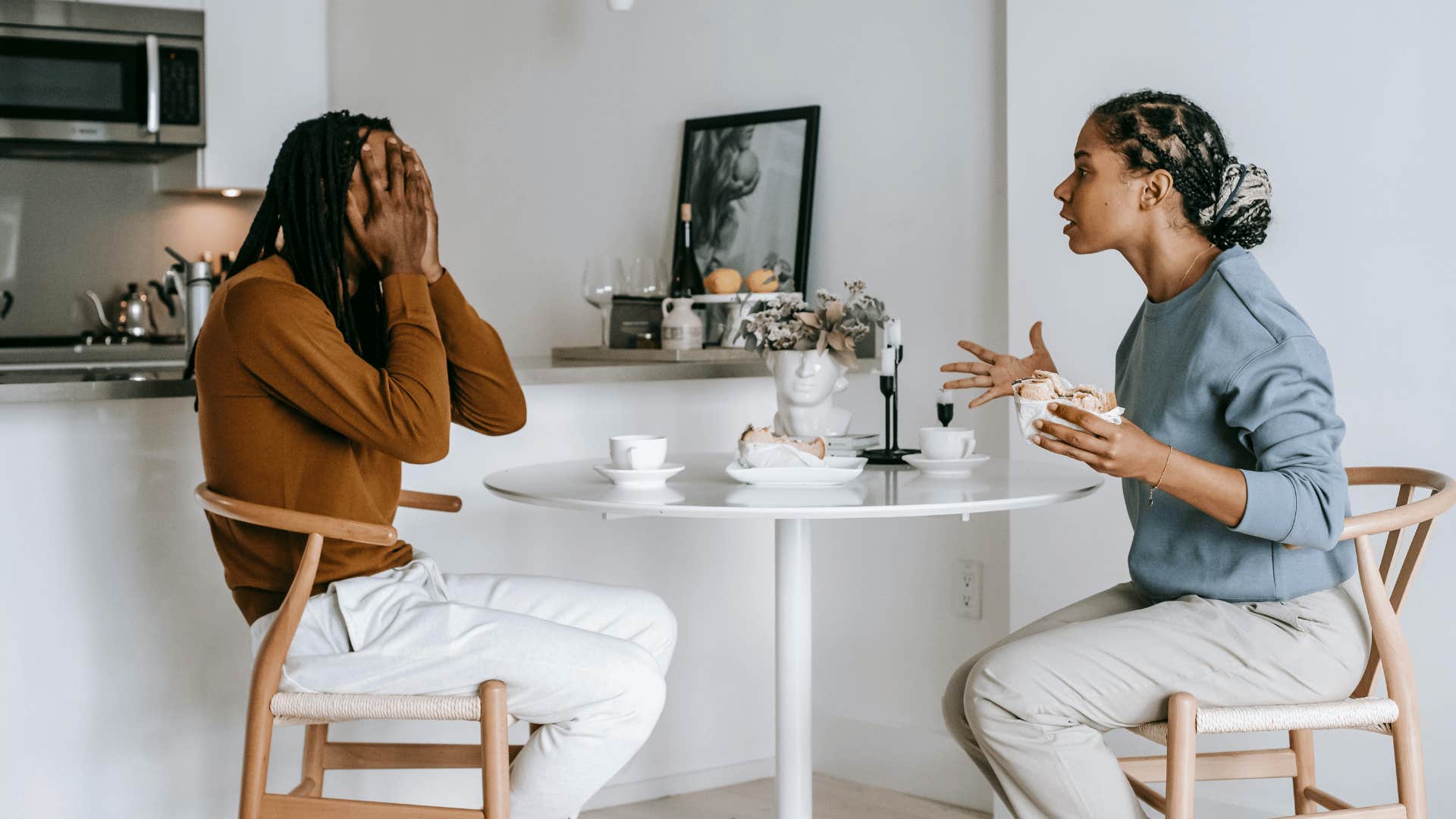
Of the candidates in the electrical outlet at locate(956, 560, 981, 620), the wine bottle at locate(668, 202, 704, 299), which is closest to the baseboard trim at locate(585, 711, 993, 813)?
the electrical outlet at locate(956, 560, 981, 620)

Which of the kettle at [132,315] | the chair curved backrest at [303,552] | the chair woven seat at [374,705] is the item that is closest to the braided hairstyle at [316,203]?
the chair curved backrest at [303,552]

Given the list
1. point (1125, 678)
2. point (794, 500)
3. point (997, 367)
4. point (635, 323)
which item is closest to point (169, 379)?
point (794, 500)

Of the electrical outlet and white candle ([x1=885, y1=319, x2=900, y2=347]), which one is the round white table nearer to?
white candle ([x1=885, y1=319, x2=900, y2=347])

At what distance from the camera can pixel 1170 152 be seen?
1.87m

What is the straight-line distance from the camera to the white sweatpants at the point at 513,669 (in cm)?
181

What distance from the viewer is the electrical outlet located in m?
3.08

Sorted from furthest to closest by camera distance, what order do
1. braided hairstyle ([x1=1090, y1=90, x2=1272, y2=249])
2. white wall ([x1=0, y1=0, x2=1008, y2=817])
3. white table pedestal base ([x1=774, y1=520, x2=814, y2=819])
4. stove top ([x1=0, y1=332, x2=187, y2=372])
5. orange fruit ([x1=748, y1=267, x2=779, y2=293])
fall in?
stove top ([x1=0, y1=332, x2=187, y2=372]) → orange fruit ([x1=748, y1=267, x2=779, y2=293]) → white wall ([x1=0, y1=0, x2=1008, y2=817]) → white table pedestal base ([x1=774, y1=520, x2=814, y2=819]) → braided hairstyle ([x1=1090, y1=90, x2=1272, y2=249])

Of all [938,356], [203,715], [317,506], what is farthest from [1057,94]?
[203,715]

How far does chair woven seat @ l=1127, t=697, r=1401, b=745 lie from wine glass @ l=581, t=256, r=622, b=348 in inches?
85.7

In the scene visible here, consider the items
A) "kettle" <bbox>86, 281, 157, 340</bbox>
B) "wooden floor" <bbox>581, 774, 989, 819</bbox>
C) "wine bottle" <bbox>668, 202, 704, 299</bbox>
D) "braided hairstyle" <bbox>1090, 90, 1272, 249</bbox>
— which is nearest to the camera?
"braided hairstyle" <bbox>1090, 90, 1272, 249</bbox>

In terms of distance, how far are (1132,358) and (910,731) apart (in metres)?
1.40

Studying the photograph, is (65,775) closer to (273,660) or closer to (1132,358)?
(273,660)

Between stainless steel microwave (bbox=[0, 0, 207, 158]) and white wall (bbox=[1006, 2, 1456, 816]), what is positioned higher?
stainless steel microwave (bbox=[0, 0, 207, 158])

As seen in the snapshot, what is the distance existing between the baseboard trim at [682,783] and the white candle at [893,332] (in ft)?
3.90
